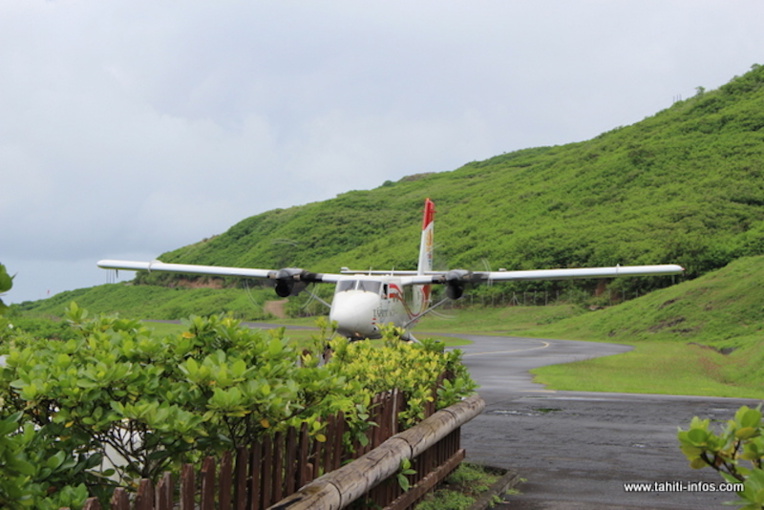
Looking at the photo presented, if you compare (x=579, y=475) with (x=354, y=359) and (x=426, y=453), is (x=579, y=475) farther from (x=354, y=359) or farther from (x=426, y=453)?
(x=354, y=359)

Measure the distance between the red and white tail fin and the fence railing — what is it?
2148 cm

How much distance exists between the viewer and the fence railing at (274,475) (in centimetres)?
303

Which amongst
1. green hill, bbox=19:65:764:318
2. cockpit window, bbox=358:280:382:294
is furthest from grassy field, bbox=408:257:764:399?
green hill, bbox=19:65:764:318

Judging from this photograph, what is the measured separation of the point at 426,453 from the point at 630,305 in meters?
47.8

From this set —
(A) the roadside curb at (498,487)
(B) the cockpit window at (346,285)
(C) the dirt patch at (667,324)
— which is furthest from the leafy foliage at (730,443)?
(C) the dirt patch at (667,324)

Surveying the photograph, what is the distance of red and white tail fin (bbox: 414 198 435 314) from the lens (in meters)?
27.9

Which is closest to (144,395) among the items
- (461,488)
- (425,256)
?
(461,488)

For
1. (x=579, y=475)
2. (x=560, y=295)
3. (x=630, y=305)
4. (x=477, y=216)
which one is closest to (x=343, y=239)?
(x=477, y=216)

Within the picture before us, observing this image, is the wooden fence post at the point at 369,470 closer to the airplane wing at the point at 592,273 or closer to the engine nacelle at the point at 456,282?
the airplane wing at the point at 592,273

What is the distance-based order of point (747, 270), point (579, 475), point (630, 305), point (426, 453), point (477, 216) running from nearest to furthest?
point (426, 453)
point (579, 475)
point (747, 270)
point (630, 305)
point (477, 216)

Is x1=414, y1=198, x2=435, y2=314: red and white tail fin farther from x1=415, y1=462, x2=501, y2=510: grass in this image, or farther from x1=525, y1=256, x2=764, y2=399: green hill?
x1=415, y1=462, x2=501, y2=510: grass

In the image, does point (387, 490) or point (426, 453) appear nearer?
point (387, 490)

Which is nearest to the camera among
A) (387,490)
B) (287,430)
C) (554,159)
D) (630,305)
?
(287,430)

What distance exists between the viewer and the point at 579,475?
26.6 ft
